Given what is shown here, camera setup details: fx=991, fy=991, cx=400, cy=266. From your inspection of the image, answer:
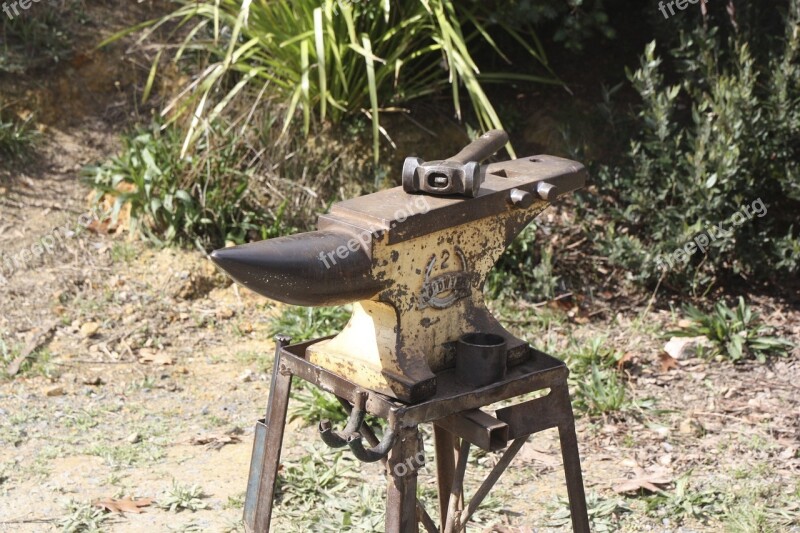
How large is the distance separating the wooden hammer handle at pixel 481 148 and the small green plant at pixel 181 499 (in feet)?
5.91

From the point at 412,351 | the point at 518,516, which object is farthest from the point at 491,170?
the point at 518,516

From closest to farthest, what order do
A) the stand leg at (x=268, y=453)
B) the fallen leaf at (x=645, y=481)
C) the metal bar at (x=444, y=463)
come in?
the stand leg at (x=268, y=453)
the metal bar at (x=444, y=463)
the fallen leaf at (x=645, y=481)

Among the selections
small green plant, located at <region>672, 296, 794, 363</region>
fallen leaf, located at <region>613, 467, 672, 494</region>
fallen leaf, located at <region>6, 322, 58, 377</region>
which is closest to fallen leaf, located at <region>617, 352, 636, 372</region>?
small green plant, located at <region>672, 296, 794, 363</region>

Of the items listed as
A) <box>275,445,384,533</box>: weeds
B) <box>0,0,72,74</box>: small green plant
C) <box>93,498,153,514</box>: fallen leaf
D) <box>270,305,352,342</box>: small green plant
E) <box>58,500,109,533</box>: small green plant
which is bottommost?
<box>58,500,109,533</box>: small green plant

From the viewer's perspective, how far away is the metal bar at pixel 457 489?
2959 millimetres

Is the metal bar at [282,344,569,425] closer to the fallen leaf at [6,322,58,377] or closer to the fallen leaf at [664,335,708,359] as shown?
the fallen leaf at [664,335,708,359]

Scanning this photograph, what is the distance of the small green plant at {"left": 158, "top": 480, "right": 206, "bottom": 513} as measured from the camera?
3.78 m

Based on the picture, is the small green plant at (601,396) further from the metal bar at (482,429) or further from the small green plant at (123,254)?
the small green plant at (123,254)

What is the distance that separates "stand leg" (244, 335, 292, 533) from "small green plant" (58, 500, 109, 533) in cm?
85

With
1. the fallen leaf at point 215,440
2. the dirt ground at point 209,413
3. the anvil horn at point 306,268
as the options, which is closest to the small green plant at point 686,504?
the dirt ground at point 209,413

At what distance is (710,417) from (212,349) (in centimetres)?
251
